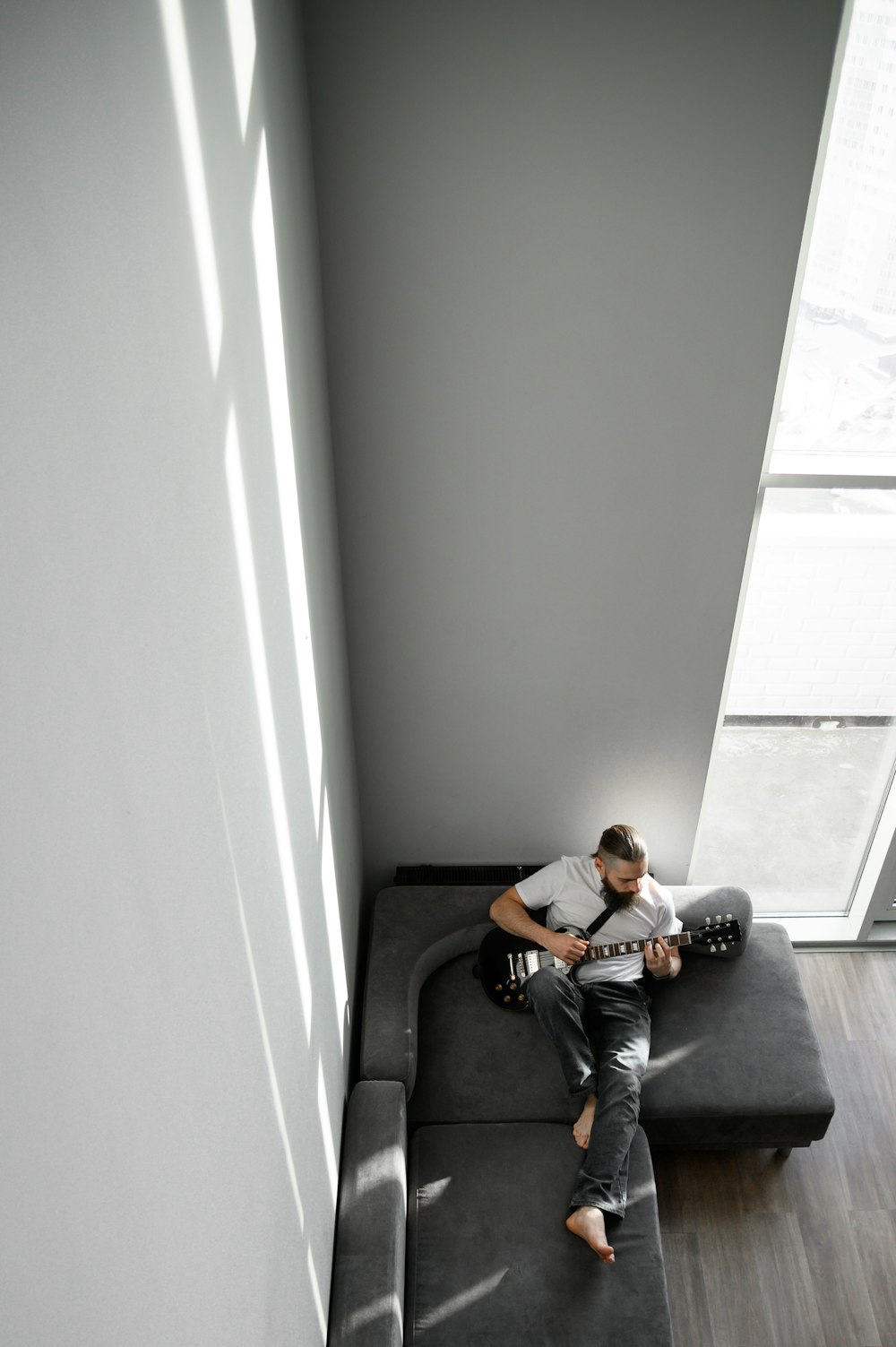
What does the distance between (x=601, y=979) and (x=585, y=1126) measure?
497 mm

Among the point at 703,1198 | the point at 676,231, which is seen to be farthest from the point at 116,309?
the point at 703,1198

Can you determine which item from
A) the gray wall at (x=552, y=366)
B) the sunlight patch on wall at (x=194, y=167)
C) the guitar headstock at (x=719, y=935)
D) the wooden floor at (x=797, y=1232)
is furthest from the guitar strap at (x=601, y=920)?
the sunlight patch on wall at (x=194, y=167)

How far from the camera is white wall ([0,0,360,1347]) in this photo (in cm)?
70

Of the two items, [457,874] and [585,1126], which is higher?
[457,874]

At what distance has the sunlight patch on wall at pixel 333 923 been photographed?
8.30 feet

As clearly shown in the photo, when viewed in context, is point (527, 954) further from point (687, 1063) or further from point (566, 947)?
point (687, 1063)

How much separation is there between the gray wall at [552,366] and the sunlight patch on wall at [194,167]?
1382 mm

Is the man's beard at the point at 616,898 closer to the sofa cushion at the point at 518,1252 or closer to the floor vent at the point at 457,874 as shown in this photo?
the floor vent at the point at 457,874

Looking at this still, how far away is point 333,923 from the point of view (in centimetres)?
269

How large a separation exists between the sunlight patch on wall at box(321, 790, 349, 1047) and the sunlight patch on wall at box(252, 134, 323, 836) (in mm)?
163

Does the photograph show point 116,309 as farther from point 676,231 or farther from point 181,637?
point 676,231

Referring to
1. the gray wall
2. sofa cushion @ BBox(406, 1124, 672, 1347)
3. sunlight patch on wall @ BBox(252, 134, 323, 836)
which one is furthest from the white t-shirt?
sunlight patch on wall @ BBox(252, 134, 323, 836)

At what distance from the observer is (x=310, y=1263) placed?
2.10 m

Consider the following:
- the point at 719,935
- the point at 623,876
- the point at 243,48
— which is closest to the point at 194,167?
the point at 243,48
